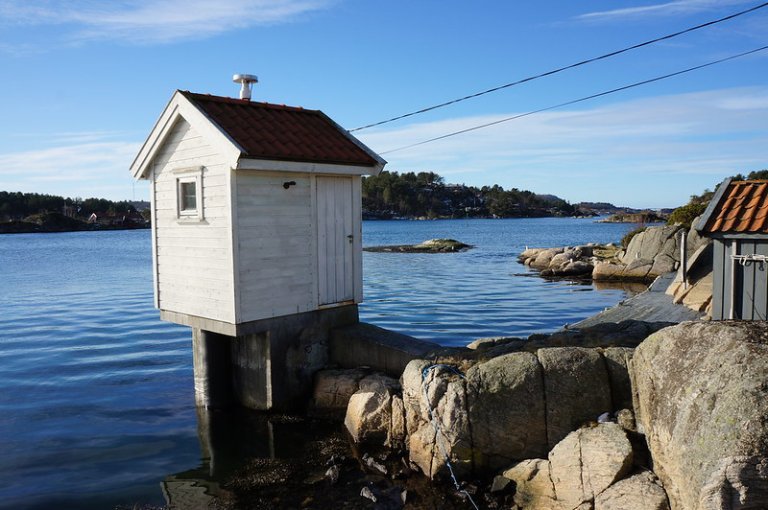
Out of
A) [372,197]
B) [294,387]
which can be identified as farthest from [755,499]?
[372,197]

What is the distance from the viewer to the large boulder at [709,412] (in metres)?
5.68

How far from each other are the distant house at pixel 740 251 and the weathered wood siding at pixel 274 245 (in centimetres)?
680

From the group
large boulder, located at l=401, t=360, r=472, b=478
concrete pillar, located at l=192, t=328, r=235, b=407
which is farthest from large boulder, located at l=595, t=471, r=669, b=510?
concrete pillar, located at l=192, t=328, r=235, b=407

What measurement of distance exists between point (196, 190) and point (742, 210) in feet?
30.6

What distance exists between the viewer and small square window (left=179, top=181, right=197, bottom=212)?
11.6 meters

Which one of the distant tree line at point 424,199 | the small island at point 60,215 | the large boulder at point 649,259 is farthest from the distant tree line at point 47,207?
the large boulder at point 649,259

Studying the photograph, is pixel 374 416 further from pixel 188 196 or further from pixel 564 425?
pixel 188 196

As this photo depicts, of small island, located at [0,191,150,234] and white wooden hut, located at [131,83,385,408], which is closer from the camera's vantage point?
white wooden hut, located at [131,83,385,408]

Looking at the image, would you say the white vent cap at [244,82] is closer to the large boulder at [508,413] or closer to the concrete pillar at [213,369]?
the concrete pillar at [213,369]

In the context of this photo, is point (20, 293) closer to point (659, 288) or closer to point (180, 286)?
point (180, 286)

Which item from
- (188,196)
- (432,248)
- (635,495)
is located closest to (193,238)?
(188,196)

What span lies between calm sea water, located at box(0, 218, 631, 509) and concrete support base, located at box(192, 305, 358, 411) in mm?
975

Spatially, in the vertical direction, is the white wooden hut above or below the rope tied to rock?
above

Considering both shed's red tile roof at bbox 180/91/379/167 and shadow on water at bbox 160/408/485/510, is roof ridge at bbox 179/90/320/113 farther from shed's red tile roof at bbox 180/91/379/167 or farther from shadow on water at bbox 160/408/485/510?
shadow on water at bbox 160/408/485/510
